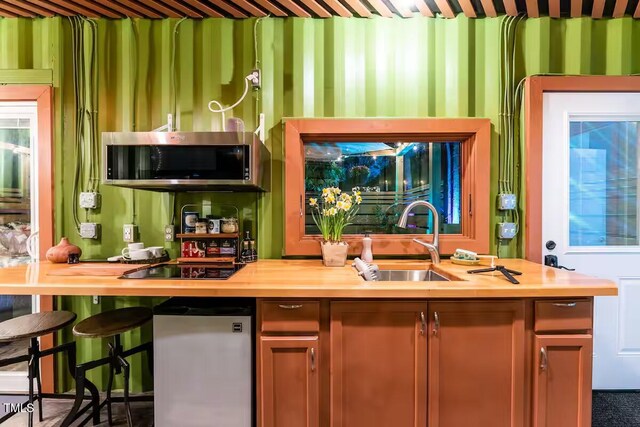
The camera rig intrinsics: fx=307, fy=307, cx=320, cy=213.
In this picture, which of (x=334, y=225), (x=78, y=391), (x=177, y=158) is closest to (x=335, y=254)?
(x=334, y=225)

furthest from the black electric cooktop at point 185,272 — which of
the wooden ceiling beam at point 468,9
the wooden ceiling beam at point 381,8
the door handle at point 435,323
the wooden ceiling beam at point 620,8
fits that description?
the wooden ceiling beam at point 620,8

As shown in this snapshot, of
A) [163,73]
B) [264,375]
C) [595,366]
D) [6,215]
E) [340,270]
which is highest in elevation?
[163,73]

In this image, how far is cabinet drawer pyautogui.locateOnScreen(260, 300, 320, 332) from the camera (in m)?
1.52

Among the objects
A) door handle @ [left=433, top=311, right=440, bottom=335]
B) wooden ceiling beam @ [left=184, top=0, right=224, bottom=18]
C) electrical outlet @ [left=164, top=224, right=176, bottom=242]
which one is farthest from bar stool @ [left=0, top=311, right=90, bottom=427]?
wooden ceiling beam @ [left=184, top=0, right=224, bottom=18]

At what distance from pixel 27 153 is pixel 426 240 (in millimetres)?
3076

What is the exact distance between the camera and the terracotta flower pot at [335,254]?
6.56 feet

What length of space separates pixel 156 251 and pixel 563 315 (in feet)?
8.06

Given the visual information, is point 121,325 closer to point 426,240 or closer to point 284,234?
point 284,234

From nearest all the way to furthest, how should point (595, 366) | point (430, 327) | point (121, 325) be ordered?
point (430, 327) < point (121, 325) < point (595, 366)

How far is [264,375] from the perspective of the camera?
1.52m

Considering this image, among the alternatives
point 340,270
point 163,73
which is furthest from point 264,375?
point 163,73

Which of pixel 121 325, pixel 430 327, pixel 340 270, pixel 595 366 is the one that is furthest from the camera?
pixel 595 366

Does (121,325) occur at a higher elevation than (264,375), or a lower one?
higher

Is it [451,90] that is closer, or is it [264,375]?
[264,375]
